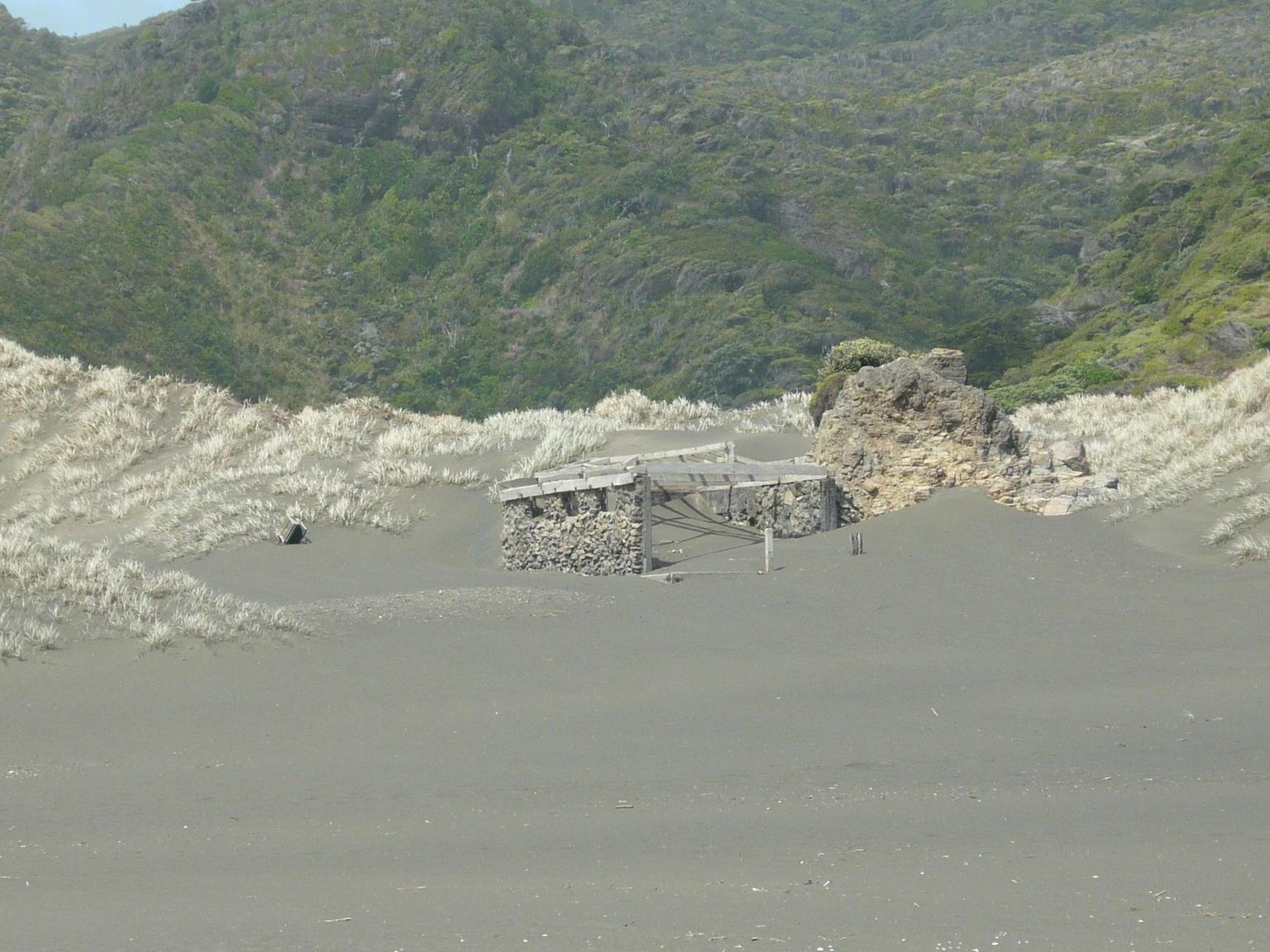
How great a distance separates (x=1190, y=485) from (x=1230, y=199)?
42.6m

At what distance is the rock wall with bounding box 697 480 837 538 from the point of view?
15.9 m

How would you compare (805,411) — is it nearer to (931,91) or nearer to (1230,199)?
(1230,199)

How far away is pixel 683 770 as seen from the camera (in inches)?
313

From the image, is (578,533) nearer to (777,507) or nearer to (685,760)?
(777,507)

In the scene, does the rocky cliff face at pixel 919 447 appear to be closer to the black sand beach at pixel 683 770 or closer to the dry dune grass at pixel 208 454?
the black sand beach at pixel 683 770

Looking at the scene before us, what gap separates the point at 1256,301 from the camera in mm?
37531

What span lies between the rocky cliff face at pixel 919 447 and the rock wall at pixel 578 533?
2266 millimetres

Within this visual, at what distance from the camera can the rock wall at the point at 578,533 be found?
598 inches

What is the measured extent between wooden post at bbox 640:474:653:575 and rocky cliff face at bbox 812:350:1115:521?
2.01 meters

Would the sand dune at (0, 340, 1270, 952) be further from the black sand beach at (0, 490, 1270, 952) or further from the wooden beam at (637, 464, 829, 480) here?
the wooden beam at (637, 464, 829, 480)

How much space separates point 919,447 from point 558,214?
2184 inches

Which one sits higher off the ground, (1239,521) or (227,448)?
(227,448)

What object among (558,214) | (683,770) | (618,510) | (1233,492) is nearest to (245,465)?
(618,510)

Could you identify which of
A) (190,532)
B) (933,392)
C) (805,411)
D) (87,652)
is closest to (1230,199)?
(805,411)
